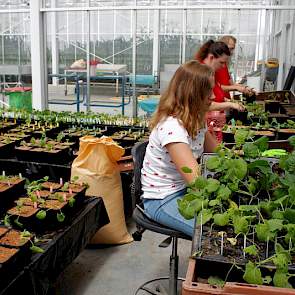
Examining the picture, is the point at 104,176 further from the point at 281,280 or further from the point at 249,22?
the point at 249,22

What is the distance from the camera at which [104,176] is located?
2613 mm

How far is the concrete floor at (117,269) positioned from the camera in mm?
2207

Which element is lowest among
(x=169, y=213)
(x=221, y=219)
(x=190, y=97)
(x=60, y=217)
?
(x=60, y=217)

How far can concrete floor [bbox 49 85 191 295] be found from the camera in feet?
7.25

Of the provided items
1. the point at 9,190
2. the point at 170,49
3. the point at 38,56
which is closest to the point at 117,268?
the point at 9,190

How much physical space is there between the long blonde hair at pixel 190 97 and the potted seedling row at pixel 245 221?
0.40 m

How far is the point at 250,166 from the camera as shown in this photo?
4.09ft

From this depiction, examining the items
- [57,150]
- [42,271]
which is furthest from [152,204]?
[57,150]

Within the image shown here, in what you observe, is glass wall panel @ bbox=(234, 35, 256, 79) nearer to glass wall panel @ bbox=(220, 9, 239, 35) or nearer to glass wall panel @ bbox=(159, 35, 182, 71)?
glass wall panel @ bbox=(220, 9, 239, 35)

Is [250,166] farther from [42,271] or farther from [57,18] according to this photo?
[57,18]

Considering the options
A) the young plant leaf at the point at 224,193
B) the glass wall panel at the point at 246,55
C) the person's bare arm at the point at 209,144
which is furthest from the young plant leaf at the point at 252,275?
the glass wall panel at the point at 246,55

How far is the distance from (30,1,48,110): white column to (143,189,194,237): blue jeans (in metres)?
4.41

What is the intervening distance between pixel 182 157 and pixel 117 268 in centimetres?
108

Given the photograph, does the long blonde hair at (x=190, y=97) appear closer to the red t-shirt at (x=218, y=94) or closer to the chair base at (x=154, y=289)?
the chair base at (x=154, y=289)
